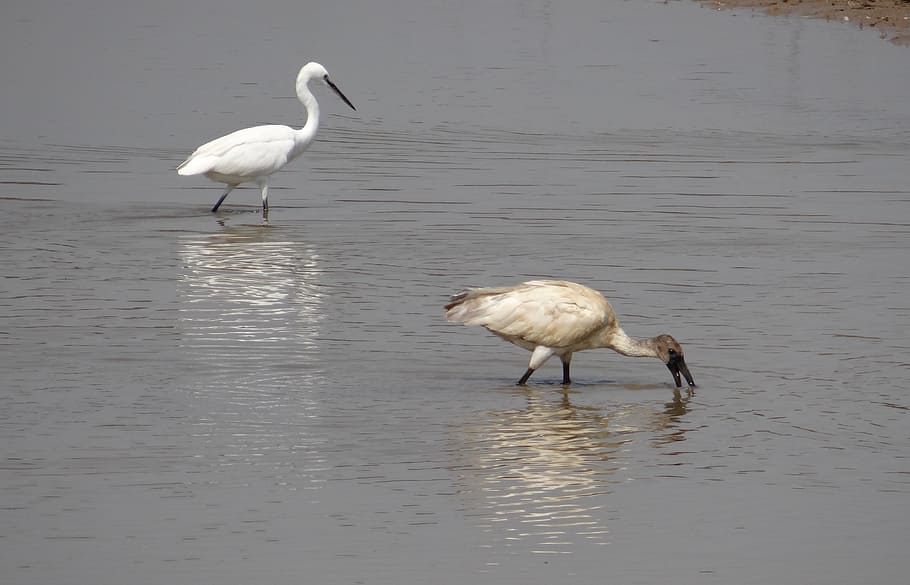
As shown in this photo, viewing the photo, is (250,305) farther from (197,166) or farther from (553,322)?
(197,166)

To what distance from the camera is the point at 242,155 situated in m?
15.5

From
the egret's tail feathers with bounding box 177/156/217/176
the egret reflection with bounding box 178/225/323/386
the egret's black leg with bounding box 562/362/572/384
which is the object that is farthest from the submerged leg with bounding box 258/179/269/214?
the egret's black leg with bounding box 562/362/572/384

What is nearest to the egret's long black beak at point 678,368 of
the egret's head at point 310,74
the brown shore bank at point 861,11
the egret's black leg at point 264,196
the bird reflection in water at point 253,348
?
the bird reflection in water at point 253,348

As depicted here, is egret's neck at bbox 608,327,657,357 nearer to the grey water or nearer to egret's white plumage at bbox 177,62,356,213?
the grey water

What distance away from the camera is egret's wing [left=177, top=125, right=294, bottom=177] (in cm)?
1547

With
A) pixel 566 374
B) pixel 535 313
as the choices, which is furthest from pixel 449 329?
pixel 535 313

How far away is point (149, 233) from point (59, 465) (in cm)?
621

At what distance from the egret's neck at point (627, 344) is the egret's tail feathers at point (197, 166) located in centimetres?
611

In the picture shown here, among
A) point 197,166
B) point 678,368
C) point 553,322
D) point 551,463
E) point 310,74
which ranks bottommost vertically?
point 551,463

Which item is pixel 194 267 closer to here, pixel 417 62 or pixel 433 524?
pixel 433 524

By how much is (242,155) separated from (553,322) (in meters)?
6.18

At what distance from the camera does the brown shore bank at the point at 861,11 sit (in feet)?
85.0

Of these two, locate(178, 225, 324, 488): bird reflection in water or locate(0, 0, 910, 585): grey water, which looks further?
locate(178, 225, 324, 488): bird reflection in water

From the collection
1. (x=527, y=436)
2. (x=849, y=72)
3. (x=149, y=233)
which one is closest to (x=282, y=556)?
(x=527, y=436)
